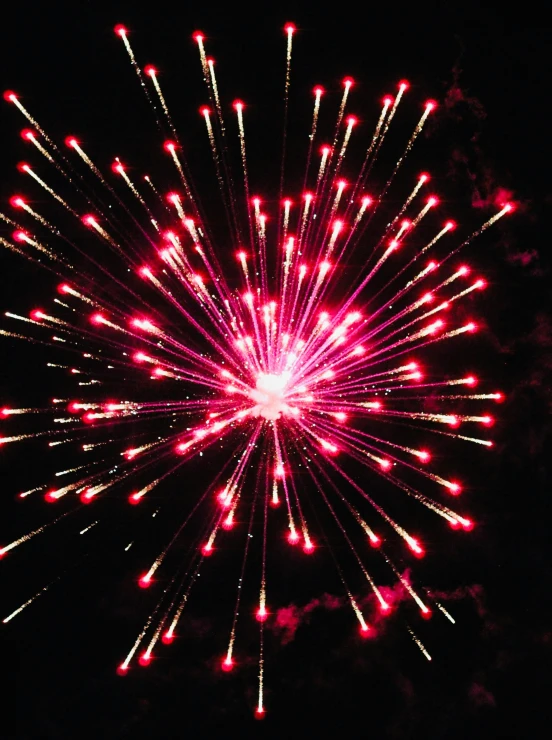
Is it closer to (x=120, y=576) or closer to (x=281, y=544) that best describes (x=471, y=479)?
(x=281, y=544)

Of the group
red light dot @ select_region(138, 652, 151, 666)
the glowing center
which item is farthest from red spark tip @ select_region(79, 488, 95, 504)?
the glowing center

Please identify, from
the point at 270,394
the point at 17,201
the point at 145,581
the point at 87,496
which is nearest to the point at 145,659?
the point at 145,581

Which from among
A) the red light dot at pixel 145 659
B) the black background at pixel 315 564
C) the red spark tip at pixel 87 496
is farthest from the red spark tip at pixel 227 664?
the red spark tip at pixel 87 496

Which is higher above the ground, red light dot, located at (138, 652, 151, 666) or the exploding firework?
the exploding firework

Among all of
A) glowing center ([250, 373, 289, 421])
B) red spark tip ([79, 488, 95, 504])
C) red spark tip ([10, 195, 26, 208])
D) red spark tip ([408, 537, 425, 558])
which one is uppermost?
red spark tip ([10, 195, 26, 208])

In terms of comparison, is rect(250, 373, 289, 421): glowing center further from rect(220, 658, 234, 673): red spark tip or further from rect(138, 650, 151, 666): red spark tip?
rect(138, 650, 151, 666): red spark tip

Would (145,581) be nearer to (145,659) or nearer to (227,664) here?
(145,659)
